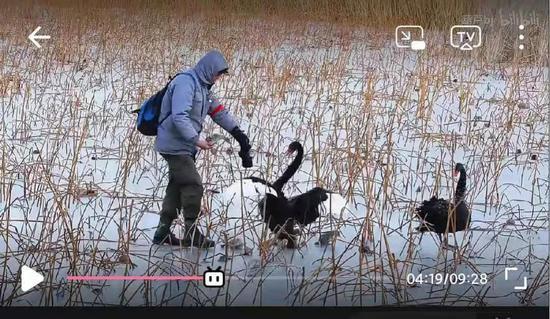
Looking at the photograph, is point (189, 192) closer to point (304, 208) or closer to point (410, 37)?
point (304, 208)

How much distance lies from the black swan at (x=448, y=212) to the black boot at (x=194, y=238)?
0.40m

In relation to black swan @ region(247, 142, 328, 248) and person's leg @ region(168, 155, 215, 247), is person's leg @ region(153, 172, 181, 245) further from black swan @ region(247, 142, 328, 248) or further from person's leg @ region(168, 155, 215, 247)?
black swan @ region(247, 142, 328, 248)

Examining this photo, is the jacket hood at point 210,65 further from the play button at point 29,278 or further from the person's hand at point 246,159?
the play button at point 29,278

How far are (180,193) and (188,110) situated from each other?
17 cm

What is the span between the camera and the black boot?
2.12 m

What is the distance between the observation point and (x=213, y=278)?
207 centimetres

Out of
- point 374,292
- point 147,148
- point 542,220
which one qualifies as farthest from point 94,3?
point 542,220

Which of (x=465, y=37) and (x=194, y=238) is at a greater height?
(x=465, y=37)

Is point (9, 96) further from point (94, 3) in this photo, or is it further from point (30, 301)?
point (30, 301)

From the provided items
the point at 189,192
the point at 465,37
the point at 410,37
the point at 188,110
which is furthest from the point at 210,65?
the point at 465,37

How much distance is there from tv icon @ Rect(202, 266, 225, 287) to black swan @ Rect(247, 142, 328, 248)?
0.15 metres

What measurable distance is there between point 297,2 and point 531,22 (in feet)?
1.43

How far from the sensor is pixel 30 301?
207 cm

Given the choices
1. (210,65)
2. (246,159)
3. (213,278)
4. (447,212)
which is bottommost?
(213,278)
